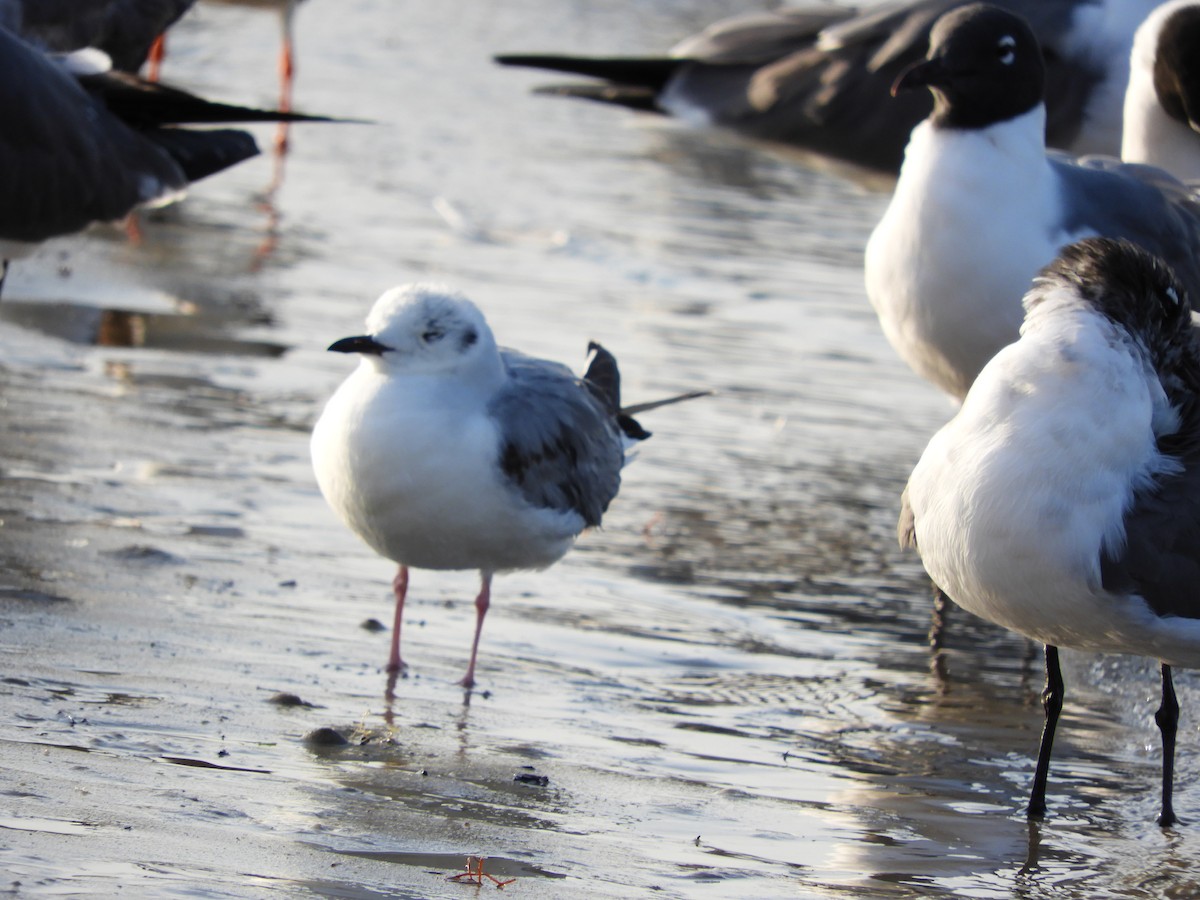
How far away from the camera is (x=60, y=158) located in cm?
697

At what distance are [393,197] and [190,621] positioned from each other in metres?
6.26

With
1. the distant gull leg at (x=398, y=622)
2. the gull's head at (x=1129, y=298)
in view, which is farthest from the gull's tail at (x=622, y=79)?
the gull's head at (x=1129, y=298)

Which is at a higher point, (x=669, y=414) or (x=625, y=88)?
(x=625, y=88)

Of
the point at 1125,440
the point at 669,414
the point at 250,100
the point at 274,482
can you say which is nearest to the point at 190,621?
the point at 274,482

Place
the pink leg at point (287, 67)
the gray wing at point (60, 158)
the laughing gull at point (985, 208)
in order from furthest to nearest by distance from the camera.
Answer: the pink leg at point (287, 67), the gray wing at point (60, 158), the laughing gull at point (985, 208)

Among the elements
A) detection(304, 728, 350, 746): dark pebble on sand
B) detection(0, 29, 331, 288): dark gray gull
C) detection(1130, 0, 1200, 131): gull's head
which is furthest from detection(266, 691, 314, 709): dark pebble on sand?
detection(1130, 0, 1200, 131): gull's head

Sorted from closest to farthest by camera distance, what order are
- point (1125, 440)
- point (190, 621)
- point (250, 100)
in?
point (1125, 440), point (190, 621), point (250, 100)

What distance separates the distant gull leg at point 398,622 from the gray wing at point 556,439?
0.37 metres

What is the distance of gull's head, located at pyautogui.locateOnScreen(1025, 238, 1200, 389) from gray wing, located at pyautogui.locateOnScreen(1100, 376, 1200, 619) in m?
0.29

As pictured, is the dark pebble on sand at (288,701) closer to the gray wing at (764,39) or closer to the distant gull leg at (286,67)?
the gray wing at (764,39)

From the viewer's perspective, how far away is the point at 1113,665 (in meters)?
5.36

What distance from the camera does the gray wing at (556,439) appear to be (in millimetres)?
5035

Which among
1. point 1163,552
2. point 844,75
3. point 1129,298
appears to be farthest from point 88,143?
point 1163,552

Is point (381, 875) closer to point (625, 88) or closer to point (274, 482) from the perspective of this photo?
point (274, 482)
